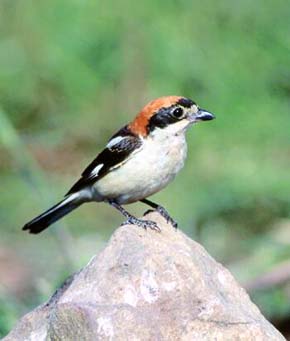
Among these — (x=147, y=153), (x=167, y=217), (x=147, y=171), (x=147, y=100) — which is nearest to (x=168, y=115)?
(x=147, y=153)

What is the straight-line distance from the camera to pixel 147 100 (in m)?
11.8

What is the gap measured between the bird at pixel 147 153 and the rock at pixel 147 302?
1373 mm

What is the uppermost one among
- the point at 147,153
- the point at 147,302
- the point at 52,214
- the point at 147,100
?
the point at 147,100

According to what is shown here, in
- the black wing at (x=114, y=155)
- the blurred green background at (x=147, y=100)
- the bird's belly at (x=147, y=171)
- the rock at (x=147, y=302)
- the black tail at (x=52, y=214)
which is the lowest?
the rock at (x=147, y=302)

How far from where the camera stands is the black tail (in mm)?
7641

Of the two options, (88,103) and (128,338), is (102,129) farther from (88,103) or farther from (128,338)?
(128,338)

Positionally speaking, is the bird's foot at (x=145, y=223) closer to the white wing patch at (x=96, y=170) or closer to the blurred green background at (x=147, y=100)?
the white wing patch at (x=96, y=170)

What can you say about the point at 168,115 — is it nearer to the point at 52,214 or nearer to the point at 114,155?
the point at 114,155

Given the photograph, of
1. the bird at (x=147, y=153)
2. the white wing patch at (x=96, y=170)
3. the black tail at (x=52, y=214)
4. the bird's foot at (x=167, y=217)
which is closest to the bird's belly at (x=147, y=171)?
the bird at (x=147, y=153)

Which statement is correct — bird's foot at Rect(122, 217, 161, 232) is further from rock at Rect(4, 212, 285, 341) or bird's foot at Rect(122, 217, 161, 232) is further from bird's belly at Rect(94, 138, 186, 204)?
bird's belly at Rect(94, 138, 186, 204)

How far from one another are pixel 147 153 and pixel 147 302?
1.97 meters

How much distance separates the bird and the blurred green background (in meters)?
2.66

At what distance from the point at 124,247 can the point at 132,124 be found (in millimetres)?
1912

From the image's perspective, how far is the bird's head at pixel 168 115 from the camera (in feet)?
22.8
